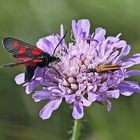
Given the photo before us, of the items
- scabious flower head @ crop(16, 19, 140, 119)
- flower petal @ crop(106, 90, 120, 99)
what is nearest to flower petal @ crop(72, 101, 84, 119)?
scabious flower head @ crop(16, 19, 140, 119)

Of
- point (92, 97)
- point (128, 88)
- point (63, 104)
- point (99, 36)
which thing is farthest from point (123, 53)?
point (63, 104)

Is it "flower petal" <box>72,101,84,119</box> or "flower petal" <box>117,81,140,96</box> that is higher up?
"flower petal" <box>117,81,140,96</box>

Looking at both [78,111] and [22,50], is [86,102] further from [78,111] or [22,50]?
[22,50]

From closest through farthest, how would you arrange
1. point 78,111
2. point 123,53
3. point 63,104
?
point 78,111 → point 123,53 → point 63,104

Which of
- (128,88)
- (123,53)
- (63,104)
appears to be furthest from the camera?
(63,104)

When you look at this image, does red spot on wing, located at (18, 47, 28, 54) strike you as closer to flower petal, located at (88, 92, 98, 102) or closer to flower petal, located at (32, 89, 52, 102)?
flower petal, located at (32, 89, 52, 102)

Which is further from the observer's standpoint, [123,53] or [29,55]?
[123,53]

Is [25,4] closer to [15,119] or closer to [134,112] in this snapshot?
[15,119]
